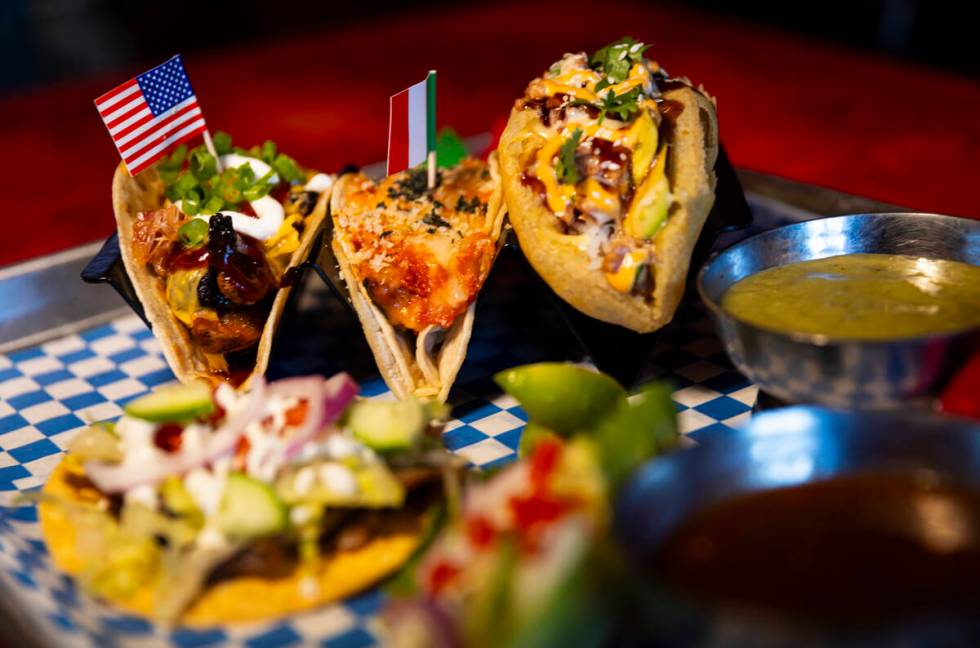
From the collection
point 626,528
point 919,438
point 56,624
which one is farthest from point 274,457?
point 919,438

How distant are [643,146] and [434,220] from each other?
2.37 ft

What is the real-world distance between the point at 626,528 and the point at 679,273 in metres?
1.28

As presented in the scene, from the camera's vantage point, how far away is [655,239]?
10.5 feet

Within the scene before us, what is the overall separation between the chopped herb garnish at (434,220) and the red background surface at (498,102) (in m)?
1.84

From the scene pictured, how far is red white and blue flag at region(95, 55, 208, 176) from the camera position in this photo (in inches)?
140

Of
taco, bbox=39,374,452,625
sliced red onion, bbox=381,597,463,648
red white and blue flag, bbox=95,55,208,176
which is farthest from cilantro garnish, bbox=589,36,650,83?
sliced red onion, bbox=381,597,463,648

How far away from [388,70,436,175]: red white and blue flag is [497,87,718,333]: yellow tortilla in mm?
373

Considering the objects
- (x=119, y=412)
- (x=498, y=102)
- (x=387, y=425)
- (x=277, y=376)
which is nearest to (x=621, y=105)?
(x=387, y=425)

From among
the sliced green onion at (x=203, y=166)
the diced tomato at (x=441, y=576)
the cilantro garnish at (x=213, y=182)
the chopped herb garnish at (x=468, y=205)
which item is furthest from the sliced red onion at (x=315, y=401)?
the sliced green onion at (x=203, y=166)

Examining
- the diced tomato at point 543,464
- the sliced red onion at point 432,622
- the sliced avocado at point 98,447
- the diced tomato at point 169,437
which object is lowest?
the sliced avocado at point 98,447

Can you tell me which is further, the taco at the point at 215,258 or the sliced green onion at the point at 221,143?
the sliced green onion at the point at 221,143

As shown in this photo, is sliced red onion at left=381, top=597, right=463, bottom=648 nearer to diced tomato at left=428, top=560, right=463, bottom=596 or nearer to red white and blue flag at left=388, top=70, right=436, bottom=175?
diced tomato at left=428, top=560, right=463, bottom=596

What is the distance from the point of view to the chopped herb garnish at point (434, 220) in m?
3.53

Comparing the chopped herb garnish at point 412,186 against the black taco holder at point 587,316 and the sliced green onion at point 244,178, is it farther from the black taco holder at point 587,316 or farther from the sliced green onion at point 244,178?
the sliced green onion at point 244,178
